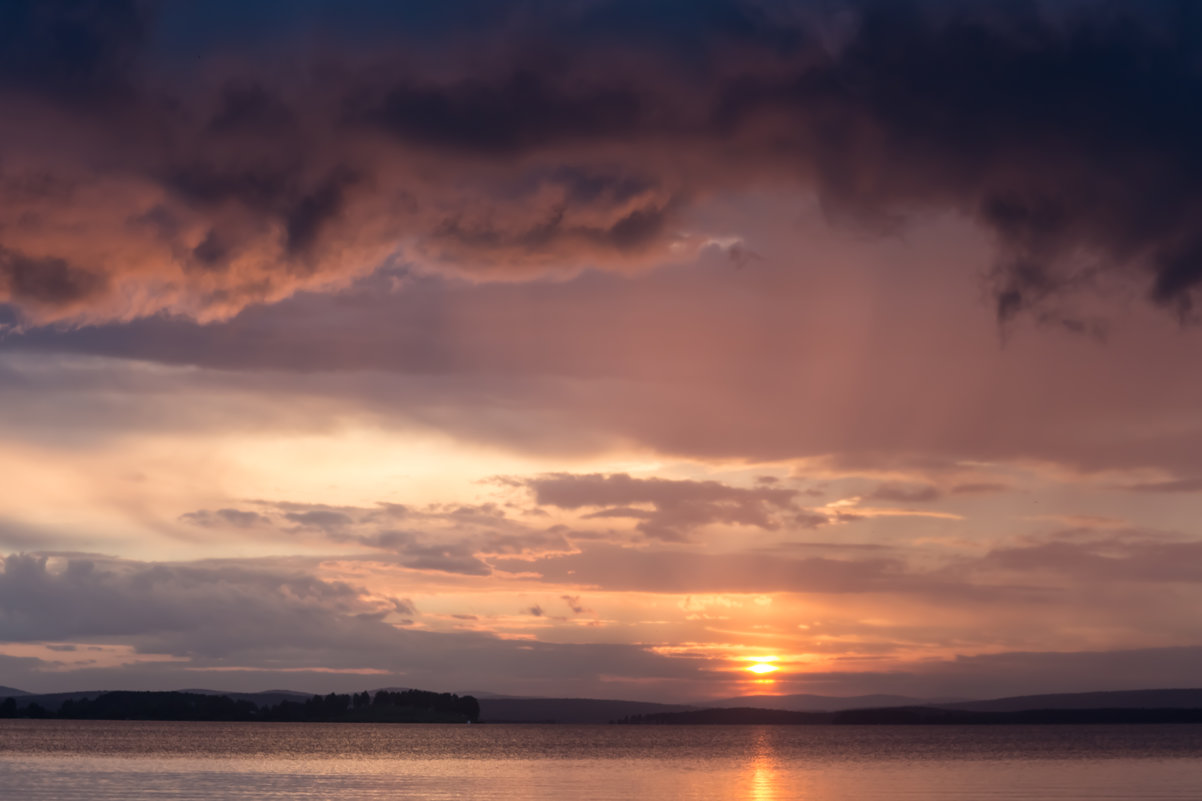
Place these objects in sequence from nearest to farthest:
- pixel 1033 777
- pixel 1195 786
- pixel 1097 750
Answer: pixel 1195 786 → pixel 1033 777 → pixel 1097 750

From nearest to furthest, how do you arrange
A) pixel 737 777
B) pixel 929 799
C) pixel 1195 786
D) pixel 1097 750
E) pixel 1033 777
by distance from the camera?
pixel 929 799
pixel 1195 786
pixel 1033 777
pixel 737 777
pixel 1097 750

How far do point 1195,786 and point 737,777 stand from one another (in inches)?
1448

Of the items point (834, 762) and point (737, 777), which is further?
point (834, 762)

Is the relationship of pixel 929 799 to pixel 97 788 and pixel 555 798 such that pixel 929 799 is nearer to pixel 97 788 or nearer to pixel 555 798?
pixel 555 798

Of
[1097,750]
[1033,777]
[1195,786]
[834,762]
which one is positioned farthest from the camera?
[1097,750]

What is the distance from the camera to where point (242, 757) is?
12938 cm

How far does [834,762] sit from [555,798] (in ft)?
202

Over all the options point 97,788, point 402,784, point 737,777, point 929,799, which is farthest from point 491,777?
point 929,799

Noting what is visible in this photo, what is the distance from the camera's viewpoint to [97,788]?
77.6 metres

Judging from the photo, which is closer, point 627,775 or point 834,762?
point 627,775

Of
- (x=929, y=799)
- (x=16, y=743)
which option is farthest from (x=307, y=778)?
(x=16, y=743)

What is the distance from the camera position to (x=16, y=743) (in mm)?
162750

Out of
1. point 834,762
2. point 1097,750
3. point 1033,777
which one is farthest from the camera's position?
point 1097,750

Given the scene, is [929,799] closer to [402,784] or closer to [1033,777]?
[1033,777]
